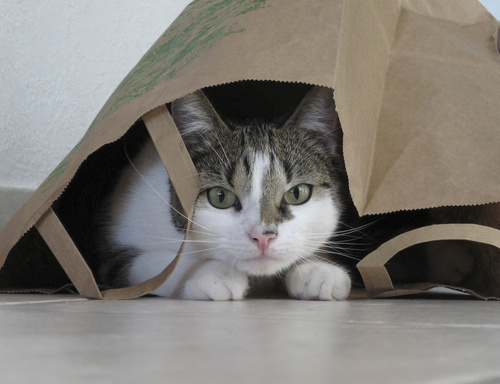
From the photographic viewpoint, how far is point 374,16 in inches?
42.6

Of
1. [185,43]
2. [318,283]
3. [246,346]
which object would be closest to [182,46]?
[185,43]

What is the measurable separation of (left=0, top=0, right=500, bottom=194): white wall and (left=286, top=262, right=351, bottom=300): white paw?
1.16m

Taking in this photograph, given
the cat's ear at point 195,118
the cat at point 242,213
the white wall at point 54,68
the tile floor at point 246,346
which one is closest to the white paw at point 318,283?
the cat at point 242,213

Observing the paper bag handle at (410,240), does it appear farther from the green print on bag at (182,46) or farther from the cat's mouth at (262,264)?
the green print on bag at (182,46)

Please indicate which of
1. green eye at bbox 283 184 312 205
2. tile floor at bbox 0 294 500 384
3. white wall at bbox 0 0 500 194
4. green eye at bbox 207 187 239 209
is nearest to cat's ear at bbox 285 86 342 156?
green eye at bbox 283 184 312 205

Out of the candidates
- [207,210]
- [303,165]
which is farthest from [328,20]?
[207,210]

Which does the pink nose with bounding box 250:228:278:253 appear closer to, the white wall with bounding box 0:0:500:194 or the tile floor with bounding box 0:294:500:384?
the tile floor with bounding box 0:294:500:384

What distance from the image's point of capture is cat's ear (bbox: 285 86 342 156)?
1.23m

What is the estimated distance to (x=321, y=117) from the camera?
1271 mm

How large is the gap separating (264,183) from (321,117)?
258 mm

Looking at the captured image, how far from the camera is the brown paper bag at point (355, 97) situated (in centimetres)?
94

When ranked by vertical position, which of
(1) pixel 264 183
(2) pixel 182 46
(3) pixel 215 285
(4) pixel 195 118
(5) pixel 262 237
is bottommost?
(3) pixel 215 285

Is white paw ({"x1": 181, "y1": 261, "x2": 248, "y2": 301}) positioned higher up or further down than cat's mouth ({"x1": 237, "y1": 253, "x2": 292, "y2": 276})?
further down

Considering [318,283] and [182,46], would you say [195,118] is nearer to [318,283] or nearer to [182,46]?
[182,46]
